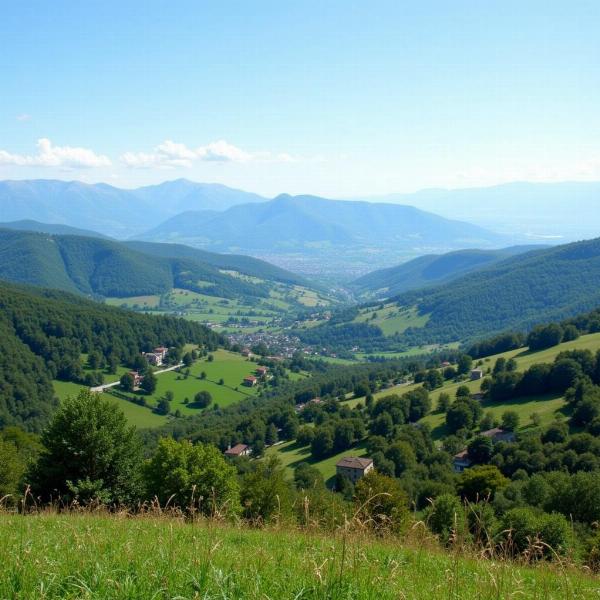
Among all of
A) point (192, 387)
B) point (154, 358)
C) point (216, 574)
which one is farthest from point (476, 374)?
point (154, 358)

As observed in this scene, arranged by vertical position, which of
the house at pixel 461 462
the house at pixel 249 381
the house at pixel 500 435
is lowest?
the house at pixel 249 381

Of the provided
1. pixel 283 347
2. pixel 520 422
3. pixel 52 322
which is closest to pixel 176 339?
pixel 52 322

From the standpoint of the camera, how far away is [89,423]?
672 inches

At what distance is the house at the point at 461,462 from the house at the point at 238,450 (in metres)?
24.1

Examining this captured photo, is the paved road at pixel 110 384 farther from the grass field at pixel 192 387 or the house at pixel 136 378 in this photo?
the house at pixel 136 378

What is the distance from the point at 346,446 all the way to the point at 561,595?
52.5 metres

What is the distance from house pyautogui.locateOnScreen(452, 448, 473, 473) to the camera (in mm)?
45906

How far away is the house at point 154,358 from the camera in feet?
385

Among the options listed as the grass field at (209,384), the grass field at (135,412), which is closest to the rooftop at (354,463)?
the grass field at (135,412)

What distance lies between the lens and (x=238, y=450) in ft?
197

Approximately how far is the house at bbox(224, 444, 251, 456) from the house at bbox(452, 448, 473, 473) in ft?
79.1

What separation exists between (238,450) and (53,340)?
6630 cm

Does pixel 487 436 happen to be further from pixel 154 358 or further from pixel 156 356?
pixel 156 356

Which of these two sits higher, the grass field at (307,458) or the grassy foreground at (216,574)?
the grassy foreground at (216,574)
